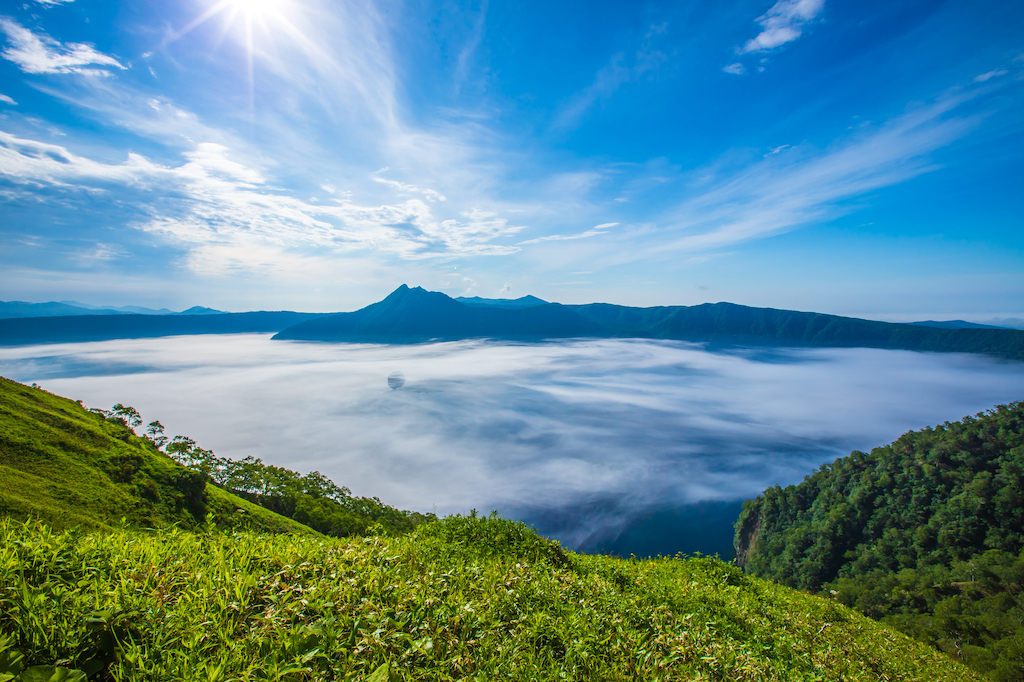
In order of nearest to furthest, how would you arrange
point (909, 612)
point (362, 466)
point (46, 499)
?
point (46, 499)
point (909, 612)
point (362, 466)

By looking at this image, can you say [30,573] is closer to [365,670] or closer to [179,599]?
[179,599]

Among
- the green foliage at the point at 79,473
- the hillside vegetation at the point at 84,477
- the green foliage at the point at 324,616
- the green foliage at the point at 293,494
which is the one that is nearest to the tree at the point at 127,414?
the green foliage at the point at 293,494

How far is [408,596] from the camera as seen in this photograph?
4.59m

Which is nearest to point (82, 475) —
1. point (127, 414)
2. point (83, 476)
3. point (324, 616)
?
point (83, 476)

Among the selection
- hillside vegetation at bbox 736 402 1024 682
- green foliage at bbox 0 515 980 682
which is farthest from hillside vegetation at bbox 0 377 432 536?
hillside vegetation at bbox 736 402 1024 682

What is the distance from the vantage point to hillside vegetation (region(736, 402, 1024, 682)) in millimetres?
59719

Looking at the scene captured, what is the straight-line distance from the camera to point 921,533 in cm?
8481

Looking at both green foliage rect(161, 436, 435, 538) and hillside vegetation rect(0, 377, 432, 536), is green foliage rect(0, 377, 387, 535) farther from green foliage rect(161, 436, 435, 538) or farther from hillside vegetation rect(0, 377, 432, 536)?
green foliage rect(161, 436, 435, 538)

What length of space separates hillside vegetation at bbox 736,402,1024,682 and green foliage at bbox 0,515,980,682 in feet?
244

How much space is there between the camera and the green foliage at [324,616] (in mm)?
3074

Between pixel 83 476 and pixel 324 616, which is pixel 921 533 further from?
pixel 83 476

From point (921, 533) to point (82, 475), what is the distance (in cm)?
12871

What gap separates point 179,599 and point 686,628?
665cm

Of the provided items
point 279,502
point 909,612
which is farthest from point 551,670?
point 909,612
